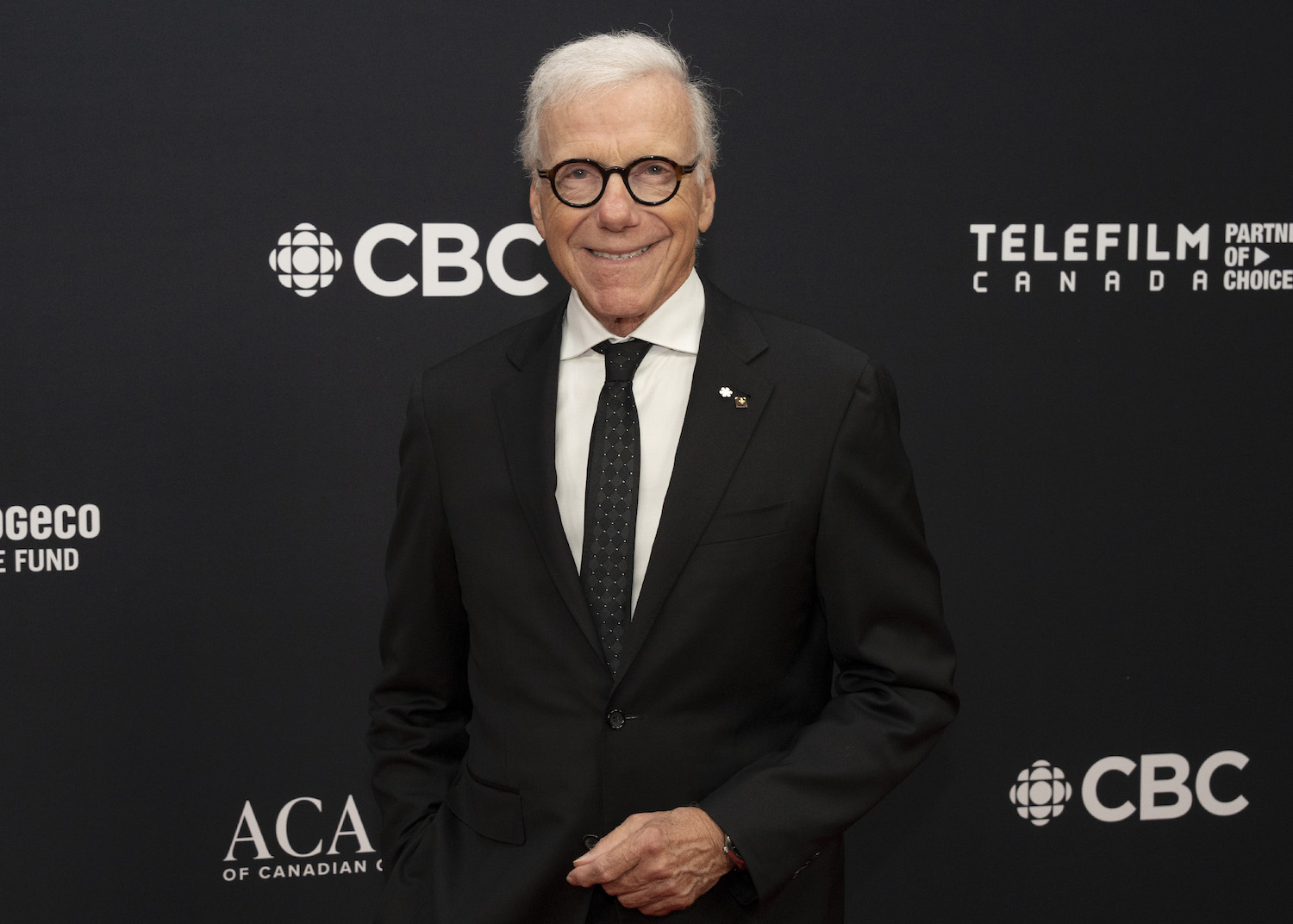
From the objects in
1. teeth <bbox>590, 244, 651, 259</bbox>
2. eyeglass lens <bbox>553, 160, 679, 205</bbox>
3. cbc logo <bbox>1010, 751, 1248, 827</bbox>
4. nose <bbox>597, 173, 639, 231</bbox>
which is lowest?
cbc logo <bbox>1010, 751, 1248, 827</bbox>

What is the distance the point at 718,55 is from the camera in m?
2.61

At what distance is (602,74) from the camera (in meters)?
1.64

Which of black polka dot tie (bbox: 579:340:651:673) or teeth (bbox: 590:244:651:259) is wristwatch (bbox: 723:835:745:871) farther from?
teeth (bbox: 590:244:651:259)

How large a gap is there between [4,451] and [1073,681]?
2.19 meters

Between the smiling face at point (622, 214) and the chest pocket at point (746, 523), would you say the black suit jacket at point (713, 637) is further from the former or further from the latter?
the smiling face at point (622, 214)

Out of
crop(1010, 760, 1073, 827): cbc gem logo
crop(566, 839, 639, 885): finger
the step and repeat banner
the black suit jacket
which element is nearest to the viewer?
crop(566, 839, 639, 885): finger

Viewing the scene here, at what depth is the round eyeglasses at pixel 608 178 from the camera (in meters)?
1.66

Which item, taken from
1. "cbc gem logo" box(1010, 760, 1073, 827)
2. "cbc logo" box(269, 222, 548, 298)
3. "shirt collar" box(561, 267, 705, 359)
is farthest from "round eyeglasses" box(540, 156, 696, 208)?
"cbc gem logo" box(1010, 760, 1073, 827)

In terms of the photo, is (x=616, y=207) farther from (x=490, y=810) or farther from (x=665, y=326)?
(x=490, y=810)

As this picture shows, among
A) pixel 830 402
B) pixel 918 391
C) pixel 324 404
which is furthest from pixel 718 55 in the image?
pixel 830 402

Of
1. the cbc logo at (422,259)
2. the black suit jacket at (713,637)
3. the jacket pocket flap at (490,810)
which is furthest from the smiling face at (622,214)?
the cbc logo at (422,259)

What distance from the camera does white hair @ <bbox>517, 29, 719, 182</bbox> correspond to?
164cm

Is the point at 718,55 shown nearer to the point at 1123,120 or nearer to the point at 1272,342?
the point at 1123,120

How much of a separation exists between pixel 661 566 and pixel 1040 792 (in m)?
1.65
